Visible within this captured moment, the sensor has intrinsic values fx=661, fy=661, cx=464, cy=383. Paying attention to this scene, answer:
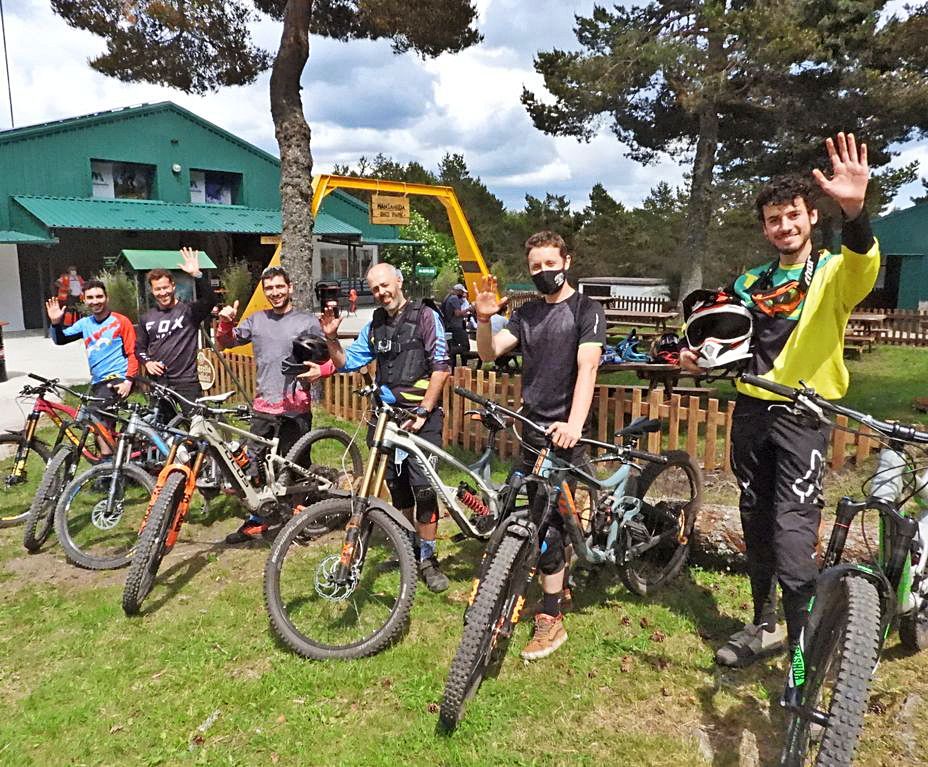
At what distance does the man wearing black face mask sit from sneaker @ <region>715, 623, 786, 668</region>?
80 centimetres

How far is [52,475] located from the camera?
4793 mm

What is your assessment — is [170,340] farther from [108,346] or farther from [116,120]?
[116,120]

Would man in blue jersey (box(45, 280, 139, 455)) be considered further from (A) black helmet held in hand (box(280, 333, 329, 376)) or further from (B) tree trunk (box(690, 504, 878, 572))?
(B) tree trunk (box(690, 504, 878, 572))

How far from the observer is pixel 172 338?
5.46 meters

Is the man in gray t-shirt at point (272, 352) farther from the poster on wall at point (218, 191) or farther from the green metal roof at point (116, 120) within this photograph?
the poster on wall at point (218, 191)

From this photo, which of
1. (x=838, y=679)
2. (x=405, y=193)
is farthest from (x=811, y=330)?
(x=405, y=193)

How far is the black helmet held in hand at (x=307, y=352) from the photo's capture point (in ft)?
13.7

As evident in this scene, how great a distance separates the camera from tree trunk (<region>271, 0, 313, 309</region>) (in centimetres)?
909

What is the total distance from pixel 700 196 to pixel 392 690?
19.1 m

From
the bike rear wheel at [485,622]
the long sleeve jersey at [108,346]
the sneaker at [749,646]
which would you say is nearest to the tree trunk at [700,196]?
the long sleeve jersey at [108,346]

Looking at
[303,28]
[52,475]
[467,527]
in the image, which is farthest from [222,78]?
[467,527]

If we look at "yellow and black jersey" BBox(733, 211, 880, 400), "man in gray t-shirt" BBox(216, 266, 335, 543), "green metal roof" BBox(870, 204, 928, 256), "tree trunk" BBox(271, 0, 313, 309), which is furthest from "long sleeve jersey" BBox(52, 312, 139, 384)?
"green metal roof" BBox(870, 204, 928, 256)

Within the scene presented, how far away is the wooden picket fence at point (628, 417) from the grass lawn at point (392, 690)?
84.7 inches

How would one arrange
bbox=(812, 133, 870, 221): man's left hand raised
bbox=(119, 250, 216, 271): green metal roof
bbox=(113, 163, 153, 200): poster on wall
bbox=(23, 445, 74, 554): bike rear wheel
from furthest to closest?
1. bbox=(113, 163, 153, 200): poster on wall
2. bbox=(119, 250, 216, 271): green metal roof
3. bbox=(23, 445, 74, 554): bike rear wheel
4. bbox=(812, 133, 870, 221): man's left hand raised
